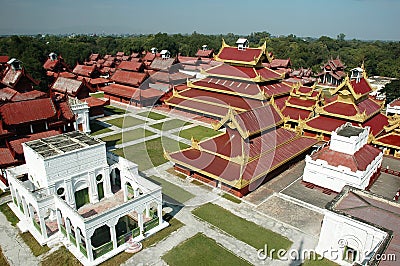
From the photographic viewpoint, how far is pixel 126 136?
30.9 metres

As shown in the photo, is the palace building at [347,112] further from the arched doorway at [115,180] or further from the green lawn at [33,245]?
the green lawn at [33,245]

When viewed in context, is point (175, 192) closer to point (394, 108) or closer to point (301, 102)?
point (301, 102)

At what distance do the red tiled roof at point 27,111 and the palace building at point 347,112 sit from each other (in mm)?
21264

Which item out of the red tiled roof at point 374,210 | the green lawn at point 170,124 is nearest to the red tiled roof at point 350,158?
the red tiled roof at point 374,210

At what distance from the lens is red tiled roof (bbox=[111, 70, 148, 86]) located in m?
44.8

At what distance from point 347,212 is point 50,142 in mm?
17369

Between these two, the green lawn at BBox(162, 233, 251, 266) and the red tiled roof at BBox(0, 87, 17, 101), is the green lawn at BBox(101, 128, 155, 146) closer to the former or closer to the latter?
the red tiled roof at BBox(0, 87, 17, 101)

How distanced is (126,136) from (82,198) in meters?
12.8

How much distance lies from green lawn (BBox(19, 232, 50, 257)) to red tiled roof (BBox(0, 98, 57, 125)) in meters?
8.94

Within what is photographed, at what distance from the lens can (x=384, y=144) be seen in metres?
25.1

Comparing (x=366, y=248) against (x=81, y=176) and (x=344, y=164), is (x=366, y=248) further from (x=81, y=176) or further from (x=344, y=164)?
(x=81, y=176)

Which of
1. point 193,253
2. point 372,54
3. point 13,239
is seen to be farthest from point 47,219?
point 372,54

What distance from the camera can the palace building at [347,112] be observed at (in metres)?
25.9

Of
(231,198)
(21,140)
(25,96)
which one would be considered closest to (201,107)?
(231,198)
